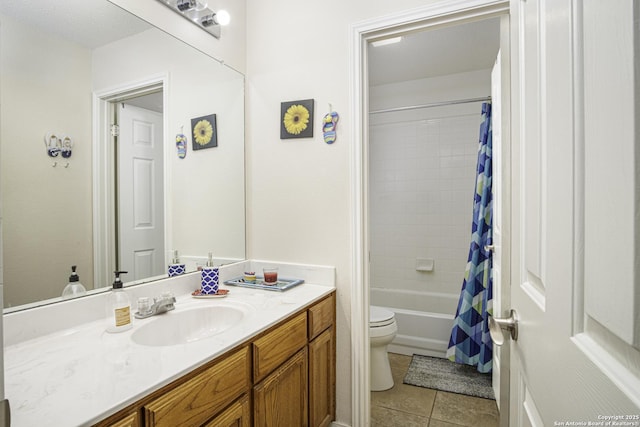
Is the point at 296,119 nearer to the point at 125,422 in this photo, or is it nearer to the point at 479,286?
the point at 125,422

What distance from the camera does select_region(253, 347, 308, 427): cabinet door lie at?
1.13 m

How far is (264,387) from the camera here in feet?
3.75

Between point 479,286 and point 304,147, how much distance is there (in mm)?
1592

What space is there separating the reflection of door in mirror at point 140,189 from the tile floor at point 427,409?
1.52m

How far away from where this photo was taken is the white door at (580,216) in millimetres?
318

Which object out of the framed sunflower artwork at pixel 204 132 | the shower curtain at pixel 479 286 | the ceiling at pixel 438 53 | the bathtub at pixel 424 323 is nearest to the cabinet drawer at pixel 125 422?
the framed sunflower artwork at pixel 204 132

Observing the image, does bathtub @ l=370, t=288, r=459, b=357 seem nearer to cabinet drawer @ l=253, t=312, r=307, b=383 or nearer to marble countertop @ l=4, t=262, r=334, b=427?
cabinet drawer @ l=253, t=312, r=307, b=383

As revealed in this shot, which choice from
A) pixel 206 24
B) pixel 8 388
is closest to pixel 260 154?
pixel 206 24

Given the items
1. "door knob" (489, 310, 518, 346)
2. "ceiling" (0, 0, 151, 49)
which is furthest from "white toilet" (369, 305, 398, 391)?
"ceiling" (0, 0, 151, 49)

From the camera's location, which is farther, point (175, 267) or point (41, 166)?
point (175, 267)

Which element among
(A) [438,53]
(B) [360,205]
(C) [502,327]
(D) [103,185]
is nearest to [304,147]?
(B) [360,205]

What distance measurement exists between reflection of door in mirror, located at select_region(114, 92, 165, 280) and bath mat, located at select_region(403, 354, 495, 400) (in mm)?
1896

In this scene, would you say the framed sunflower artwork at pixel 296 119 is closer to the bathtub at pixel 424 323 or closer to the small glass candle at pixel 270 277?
the small glass candle at pixel 270 277

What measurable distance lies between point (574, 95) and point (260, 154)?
167 centimetres
